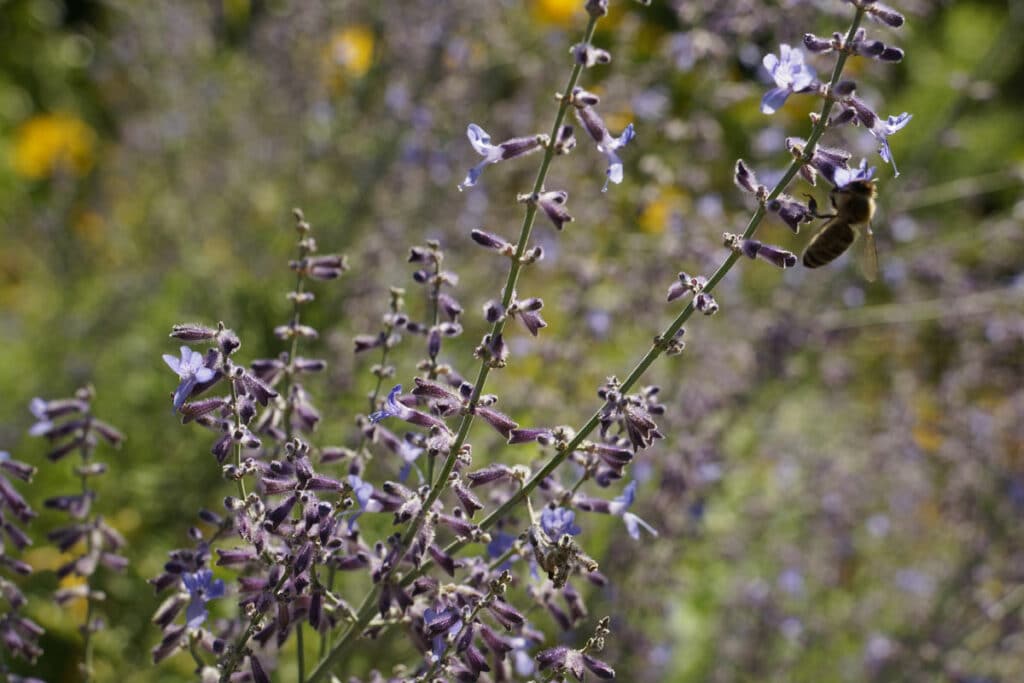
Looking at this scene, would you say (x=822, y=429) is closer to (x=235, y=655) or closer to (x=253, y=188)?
(x=253, y=188)

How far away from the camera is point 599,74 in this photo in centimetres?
973

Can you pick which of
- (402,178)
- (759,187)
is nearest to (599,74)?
(402,178)

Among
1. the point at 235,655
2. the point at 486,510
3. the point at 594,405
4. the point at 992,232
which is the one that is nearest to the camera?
the point at 235,655

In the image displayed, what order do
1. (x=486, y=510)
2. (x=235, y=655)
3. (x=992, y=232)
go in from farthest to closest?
(x=992, y=232) < (x=486, y=510) < (x=235, y=655)

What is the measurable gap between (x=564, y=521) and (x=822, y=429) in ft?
16.9

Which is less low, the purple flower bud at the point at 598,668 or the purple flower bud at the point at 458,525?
the purple flower bud at the point at 458,525

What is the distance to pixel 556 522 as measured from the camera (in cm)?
201

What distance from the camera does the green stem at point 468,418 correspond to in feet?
5.82

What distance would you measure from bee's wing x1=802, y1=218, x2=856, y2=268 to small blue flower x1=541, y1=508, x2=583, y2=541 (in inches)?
38.0

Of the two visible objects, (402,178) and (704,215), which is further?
(402,178)

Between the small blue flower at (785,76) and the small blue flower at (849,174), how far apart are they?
0.55 feet

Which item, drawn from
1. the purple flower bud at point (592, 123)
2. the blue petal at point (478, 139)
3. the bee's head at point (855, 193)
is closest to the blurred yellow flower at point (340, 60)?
the bee's head at point (855, 193)

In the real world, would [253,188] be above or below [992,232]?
above

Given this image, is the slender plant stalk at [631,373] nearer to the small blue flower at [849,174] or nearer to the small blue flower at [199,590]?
the small blue flower at [849,174]
